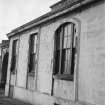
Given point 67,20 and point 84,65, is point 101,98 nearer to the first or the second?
point 84,65

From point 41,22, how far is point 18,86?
15.9ft

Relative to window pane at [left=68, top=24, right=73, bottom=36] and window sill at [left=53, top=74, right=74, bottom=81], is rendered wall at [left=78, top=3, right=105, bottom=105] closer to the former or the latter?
window sill at [left=53, top=74, right=74, bottom=81]

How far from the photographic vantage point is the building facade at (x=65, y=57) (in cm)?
799

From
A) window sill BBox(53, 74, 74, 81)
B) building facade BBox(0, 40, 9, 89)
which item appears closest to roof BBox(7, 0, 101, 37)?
window sill BBox(53, 74, 74, 81)

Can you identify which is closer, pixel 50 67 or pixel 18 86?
pixel 50 67

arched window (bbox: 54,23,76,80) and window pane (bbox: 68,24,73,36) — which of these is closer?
arched window (bbox: 54,23,76,80)

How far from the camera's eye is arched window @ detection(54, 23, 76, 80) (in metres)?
9.46

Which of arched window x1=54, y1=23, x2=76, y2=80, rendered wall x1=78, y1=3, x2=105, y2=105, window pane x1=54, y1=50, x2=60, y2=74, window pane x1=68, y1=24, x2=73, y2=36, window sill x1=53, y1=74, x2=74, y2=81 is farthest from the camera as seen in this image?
window pane x1=54, y1=50, x2=60, y2=74

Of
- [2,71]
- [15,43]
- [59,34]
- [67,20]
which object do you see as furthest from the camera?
[2,71]

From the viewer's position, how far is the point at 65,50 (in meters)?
10.0

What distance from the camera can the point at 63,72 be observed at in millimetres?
9977

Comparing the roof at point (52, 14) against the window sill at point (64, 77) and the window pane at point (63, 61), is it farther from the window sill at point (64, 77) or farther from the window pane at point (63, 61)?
the window sill at point (64, 77)

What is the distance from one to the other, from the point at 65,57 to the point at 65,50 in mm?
316

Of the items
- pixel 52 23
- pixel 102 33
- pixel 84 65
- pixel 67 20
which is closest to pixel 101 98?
pixel 84 65
